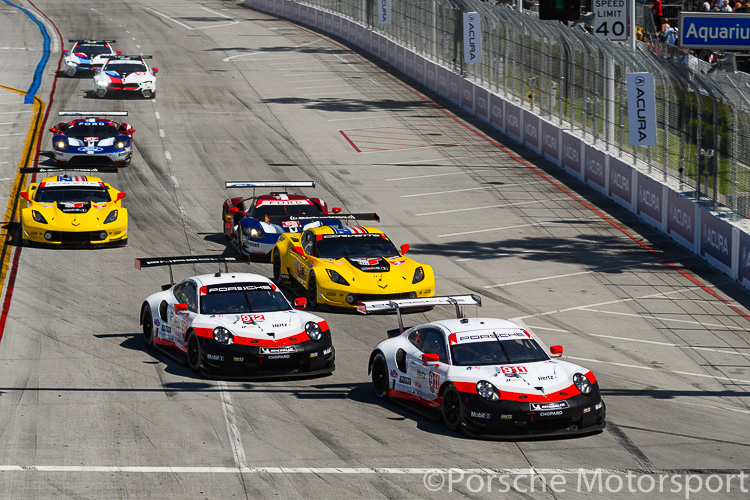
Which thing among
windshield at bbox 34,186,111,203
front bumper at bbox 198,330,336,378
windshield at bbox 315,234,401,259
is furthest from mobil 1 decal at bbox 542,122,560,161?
front bumper at bbox 198,330,336,378

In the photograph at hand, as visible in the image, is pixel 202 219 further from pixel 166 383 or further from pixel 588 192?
pixel 166 383

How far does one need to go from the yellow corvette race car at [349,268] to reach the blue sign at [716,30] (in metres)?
6.41

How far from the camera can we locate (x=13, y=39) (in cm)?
6091

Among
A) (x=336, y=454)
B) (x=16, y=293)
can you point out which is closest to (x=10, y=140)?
(x=16, y=293)

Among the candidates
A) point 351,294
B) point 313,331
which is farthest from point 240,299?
point 351,294

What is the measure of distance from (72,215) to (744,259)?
14.6m

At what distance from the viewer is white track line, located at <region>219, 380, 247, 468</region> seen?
1270cm

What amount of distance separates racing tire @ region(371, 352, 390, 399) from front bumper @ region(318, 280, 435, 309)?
4561 millimetres

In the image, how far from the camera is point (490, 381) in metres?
13.3

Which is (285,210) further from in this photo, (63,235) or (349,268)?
(63,235)

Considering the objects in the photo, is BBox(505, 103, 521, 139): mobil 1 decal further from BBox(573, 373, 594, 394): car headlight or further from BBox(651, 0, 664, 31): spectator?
BBox(573, 373, 594, 394): car headlight

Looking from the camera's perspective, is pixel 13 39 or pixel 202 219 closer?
pixel 202 219

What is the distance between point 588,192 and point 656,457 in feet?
62.9

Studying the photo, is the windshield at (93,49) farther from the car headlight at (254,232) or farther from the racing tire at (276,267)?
the racing tire at (276,267)
